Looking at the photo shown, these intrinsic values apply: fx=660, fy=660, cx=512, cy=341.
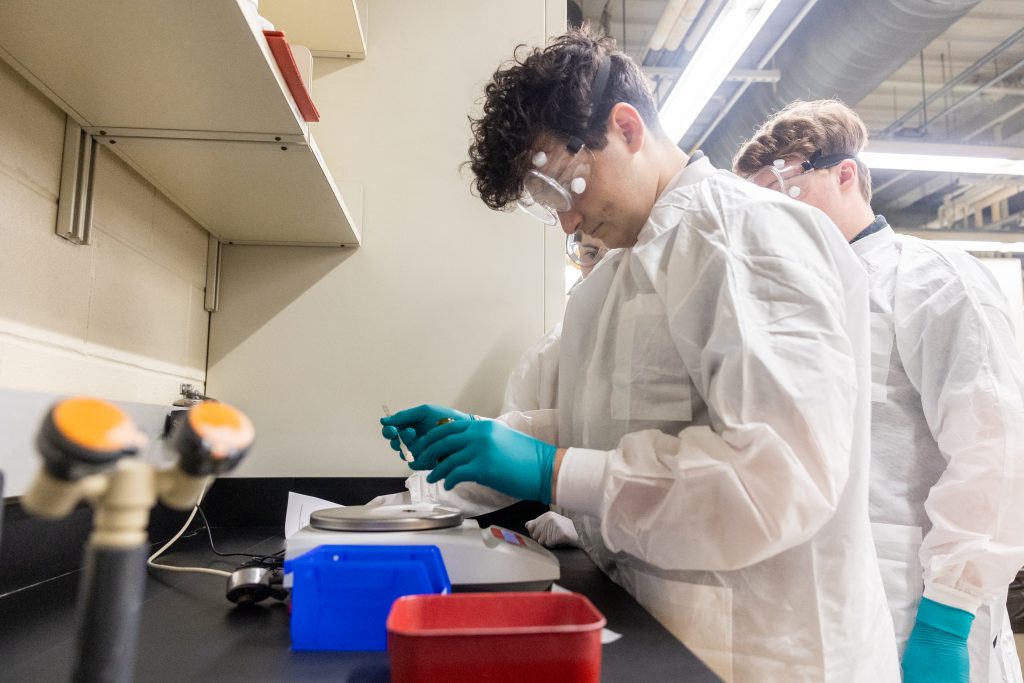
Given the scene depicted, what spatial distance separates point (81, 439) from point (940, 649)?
136cm

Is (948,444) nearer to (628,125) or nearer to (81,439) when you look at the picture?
(628,125)

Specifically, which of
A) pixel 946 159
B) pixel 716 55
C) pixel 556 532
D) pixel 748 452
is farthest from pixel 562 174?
pixel 946 159

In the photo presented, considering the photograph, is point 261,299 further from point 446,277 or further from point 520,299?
point 520,299

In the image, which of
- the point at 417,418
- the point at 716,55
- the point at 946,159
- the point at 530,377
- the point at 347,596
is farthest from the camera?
the point at 946,159

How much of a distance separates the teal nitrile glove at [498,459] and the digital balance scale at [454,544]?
0.24ft

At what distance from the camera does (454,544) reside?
2.85 feet

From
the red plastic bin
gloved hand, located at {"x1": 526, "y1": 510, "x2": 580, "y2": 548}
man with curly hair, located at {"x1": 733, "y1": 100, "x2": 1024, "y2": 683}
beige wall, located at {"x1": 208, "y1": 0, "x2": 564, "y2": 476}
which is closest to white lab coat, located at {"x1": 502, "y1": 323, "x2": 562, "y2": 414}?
beige wall, located at {"x1": 208, "y1": 0, "x2": 564, "y2": 476}

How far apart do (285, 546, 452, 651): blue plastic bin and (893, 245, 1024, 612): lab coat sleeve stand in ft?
3.30

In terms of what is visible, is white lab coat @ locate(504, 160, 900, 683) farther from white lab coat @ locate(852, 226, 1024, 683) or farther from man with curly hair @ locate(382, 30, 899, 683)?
white lab coat @ locate(852, 226, 1024, 683)

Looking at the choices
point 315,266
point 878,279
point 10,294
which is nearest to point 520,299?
point 315,266

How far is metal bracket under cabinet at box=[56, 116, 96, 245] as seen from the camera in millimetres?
1044

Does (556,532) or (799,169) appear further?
(799,169)

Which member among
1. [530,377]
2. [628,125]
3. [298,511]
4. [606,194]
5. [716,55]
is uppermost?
[716,55]

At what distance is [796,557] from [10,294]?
112cm
